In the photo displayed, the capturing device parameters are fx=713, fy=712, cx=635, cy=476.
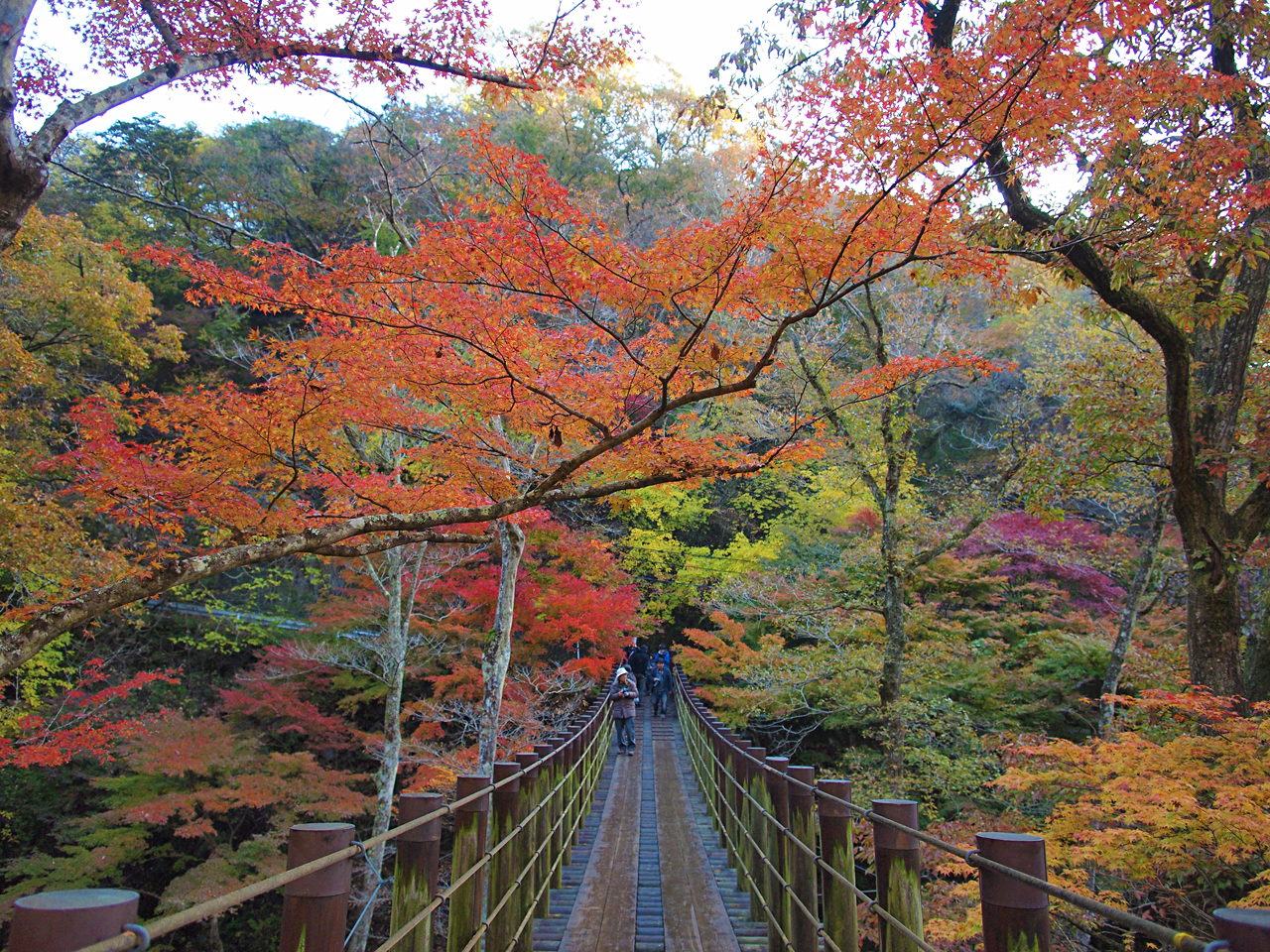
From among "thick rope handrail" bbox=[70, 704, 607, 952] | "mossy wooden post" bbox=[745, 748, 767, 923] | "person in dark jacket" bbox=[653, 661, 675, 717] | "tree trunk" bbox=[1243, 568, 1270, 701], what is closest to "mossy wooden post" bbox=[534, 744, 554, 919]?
"mossy wooden post" bbox=[745, 748, 767, 923]

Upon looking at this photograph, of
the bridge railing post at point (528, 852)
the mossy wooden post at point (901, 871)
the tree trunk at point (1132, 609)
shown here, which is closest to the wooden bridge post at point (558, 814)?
the bridge railing post at point (528, 852)

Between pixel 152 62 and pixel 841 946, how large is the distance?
282 inches

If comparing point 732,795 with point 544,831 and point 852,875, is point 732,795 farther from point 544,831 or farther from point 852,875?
point 852,875

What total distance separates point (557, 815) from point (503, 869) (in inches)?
78.0

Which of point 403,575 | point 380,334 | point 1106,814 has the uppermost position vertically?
point 380,334

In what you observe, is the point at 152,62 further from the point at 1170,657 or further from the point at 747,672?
the point at 1170,657

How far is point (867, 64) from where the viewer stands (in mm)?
5098

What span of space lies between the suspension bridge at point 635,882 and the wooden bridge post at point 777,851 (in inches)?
0.7

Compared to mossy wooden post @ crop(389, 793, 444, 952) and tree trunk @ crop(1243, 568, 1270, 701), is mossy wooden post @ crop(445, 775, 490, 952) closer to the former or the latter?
mossy wooden post @ crop(389, 793, 444, 952)

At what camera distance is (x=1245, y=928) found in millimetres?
1101

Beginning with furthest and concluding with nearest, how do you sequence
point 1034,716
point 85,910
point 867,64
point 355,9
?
point 1034,716
point 355,9
point 867,64
point 85,910

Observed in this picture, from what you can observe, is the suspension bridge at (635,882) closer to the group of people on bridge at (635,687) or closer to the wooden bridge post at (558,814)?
the wooden bridge post at (558,814)

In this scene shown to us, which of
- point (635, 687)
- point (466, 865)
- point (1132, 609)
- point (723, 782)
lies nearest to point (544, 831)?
point (466, 865)

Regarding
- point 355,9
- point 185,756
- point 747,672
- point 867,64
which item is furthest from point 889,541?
point 185,756
